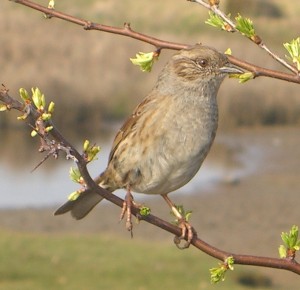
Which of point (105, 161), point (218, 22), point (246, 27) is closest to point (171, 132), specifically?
point (218, 22)

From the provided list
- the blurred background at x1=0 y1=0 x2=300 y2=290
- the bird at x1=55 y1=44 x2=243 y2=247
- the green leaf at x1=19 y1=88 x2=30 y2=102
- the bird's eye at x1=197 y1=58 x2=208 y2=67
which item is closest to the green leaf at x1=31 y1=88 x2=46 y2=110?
the green leaf at x1=19 y1=88 x2=30 y2=102

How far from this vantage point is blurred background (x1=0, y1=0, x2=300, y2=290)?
56.7ft

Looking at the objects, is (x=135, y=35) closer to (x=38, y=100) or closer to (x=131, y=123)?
(x=38, y=100)

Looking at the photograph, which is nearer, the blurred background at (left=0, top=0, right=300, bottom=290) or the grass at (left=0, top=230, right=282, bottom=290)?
the grass at (left=0, top=230, right=282, bottom=290)

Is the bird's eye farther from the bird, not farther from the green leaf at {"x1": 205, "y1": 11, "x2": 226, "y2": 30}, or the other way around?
the green leaf at {"x1": 205, "y1": 11, "x2": 226, "y2": 30}

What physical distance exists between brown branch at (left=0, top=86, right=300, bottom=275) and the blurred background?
11.9 metres

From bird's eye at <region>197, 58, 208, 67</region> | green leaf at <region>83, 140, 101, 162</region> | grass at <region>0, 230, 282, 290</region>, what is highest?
grass at <region>0, 230, 282, 290</region>

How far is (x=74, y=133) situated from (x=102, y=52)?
713 cm

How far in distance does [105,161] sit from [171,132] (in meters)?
21.3

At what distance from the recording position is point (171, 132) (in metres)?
4.62

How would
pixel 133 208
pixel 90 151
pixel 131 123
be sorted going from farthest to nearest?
pixel 131 123
pixel 133 208
pixel 90 151

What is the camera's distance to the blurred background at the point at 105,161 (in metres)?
17.3

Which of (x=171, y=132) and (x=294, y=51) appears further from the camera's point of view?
(x=171, y=132)

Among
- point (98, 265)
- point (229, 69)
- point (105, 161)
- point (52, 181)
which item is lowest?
point (229, 69)
